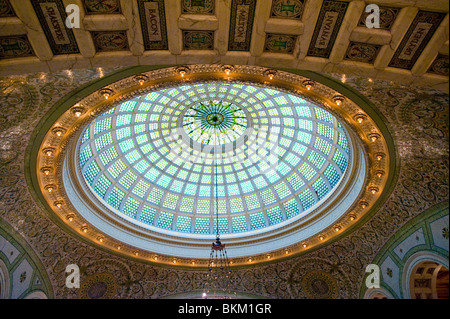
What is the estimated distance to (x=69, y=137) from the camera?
12.4 meters

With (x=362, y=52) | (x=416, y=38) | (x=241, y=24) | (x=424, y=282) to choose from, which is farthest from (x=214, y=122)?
(x=416, y=38)

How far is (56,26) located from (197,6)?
300cm

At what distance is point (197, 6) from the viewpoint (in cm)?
730

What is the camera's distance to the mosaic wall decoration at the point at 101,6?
693 centimetres

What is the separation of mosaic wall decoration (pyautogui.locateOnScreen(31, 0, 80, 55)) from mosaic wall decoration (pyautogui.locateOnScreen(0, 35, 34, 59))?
1.51 ft

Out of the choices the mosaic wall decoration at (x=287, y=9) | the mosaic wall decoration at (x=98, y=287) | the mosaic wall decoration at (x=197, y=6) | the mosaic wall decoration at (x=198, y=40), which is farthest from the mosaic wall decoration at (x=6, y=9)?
the mosaic wall decoration at (x=98, y=287)

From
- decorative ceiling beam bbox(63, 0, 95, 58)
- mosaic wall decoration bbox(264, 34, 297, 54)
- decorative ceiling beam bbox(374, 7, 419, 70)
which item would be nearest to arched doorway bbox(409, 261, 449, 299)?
decorative ceiling beam bbox(374, 7, 419, 70)

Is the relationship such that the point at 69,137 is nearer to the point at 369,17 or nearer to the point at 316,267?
the point at 369,17

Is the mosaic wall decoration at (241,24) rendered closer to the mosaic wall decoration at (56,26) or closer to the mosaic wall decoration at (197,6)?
the mosaic wall decoration at (197,6)

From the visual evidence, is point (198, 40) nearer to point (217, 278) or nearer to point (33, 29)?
point (33, 29)

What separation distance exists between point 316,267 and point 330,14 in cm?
1506

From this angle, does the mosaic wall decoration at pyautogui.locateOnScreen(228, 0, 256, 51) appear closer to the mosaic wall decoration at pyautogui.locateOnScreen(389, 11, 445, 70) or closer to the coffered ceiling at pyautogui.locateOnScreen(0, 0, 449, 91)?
the coffered ceiling at pyautogui.locateOnScreen(0, 0, 449, 91)

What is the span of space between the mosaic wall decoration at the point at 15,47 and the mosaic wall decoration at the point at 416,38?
8161 millimetres

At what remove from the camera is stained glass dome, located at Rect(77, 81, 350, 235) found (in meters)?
18.7
